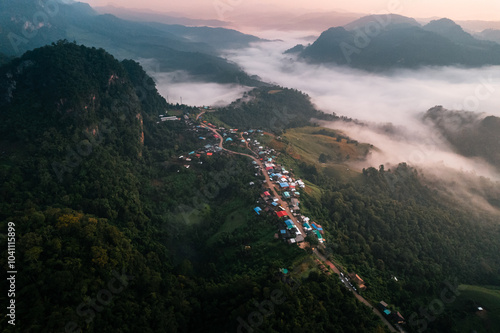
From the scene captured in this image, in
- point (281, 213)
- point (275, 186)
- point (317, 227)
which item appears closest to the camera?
point (317, 227)

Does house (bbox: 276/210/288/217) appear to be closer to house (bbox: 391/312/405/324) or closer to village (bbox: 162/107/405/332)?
village (bbox: 162/107/405/332)

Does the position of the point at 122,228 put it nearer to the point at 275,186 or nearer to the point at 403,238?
the point at 275,186

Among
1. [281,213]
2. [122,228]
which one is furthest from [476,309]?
[122,228]

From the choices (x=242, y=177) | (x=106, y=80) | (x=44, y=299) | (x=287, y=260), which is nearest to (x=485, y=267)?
(x=287, y=260)

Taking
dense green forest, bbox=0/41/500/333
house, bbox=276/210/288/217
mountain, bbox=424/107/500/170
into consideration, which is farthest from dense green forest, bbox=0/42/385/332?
mountain, bbox=424/107/500/170

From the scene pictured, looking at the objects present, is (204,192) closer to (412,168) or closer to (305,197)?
(305,197)
